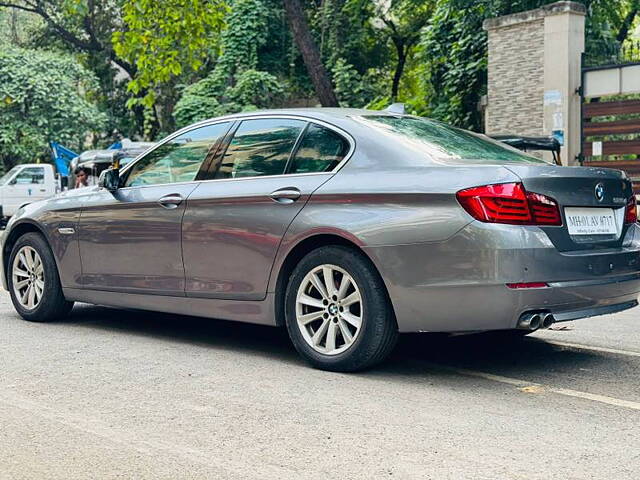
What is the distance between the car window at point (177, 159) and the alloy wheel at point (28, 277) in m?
1.22

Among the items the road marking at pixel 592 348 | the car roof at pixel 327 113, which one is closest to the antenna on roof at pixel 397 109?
the car roof at pixel 327 113

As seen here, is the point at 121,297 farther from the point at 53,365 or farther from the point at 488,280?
the point at 488,280

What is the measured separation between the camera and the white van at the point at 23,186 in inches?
1102

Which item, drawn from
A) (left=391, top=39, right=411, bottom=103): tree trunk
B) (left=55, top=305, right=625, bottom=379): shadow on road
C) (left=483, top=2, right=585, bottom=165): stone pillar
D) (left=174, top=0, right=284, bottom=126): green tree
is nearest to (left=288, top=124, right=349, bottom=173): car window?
(left=55, top=305, right=625, bottom=379): shadow on road

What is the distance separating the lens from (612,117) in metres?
17.2

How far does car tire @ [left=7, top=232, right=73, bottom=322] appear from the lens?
7.50 m

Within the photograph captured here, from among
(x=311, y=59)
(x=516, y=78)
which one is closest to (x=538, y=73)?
(x=516, y=78)

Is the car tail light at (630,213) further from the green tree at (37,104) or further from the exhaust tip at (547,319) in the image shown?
the green tree at (37,104)

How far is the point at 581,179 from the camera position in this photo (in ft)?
17.3

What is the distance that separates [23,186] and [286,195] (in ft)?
79.6

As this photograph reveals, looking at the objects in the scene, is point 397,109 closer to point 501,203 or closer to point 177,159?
point 177,159

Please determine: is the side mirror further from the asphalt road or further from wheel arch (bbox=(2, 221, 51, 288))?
the asphalt road

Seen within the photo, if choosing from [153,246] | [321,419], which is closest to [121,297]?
[153,246]

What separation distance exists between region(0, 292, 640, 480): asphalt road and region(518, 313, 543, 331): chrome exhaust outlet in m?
0.35
